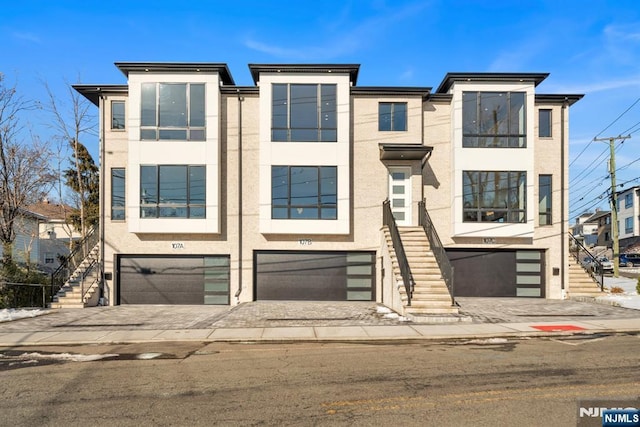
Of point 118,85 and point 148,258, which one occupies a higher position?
point 118,85

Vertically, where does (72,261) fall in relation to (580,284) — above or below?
above

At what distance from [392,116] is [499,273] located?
27.3 feet

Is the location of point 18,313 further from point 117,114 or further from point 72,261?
point 117,114

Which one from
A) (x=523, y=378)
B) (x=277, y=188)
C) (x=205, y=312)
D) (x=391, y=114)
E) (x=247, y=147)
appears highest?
(x=391, y=114)

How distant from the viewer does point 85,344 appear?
10.2 meters

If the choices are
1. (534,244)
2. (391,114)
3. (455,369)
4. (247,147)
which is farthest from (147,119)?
(534,244)

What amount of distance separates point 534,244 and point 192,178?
1489cm

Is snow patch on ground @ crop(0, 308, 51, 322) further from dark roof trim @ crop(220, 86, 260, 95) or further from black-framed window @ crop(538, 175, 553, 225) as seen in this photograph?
black-framed window @ crop(538, 175, 553, 225)

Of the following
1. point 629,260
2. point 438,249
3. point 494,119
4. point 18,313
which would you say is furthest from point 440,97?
point 629,260

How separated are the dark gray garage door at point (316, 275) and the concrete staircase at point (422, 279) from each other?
2.24 m

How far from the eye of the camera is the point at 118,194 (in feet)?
60.0

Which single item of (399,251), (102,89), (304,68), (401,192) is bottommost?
(399,251)

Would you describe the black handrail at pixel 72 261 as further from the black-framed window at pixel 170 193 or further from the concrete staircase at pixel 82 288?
the black-framed window at pixel 170 193

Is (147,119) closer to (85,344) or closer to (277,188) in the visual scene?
(277,188)
